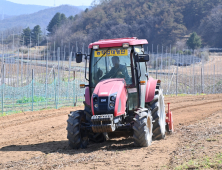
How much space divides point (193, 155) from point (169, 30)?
68.7 m

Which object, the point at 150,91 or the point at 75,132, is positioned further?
the point at 150,91

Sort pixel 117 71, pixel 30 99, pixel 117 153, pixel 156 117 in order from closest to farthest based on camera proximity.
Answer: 1. pixel 117 153
2. pixel 117 71
3. pixel 156 117
4. pixel 30 99

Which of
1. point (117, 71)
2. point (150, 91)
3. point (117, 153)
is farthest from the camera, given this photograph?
point (150, 91)

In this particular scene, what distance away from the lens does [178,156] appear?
21.5ft

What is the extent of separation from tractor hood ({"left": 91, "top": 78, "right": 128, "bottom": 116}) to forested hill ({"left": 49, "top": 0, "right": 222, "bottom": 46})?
201 ft

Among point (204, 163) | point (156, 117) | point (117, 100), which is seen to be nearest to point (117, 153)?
point (117, 100)

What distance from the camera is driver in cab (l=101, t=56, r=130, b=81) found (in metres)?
8.16

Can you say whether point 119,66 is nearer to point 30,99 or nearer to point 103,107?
point 103,107

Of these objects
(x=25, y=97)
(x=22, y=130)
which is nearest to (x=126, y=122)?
(x=22, y=130)

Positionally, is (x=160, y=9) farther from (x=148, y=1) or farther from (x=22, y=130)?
(x=22, y=130)

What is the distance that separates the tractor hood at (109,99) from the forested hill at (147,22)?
201 feet

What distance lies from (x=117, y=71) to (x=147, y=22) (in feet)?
233

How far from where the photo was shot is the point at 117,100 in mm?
7367

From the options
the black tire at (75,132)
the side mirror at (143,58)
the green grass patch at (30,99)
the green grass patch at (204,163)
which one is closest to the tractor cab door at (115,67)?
the side mirror at (143,58)
